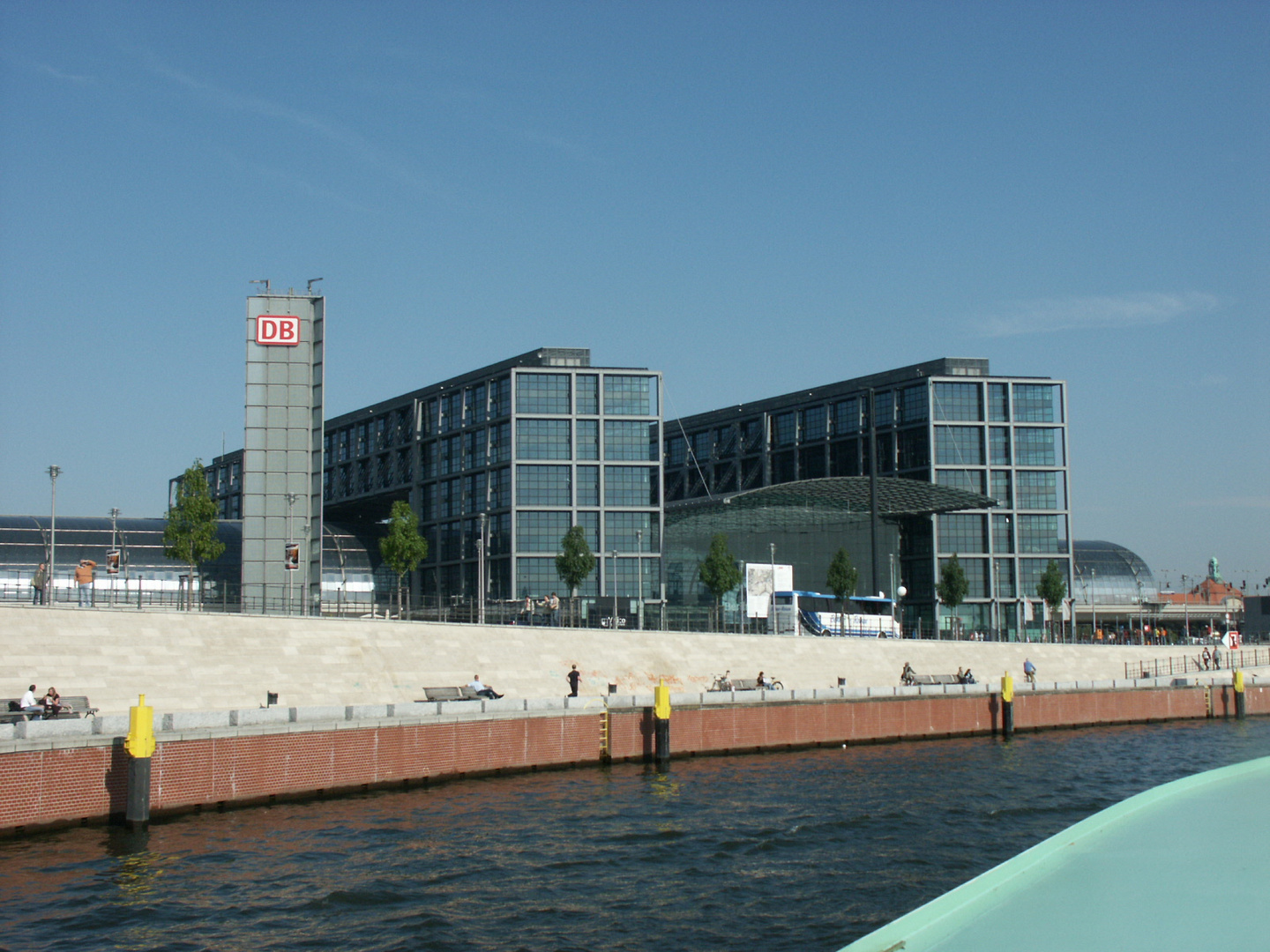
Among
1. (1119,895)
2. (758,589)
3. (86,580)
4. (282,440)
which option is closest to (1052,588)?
(758,589)

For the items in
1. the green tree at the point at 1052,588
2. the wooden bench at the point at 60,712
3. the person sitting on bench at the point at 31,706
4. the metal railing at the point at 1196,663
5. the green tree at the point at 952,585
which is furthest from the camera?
the green tree at the point at 1052,588

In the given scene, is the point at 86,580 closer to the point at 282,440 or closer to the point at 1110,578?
the point at 282,440

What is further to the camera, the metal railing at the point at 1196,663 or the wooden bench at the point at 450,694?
the metal railing at the point at 1196,663

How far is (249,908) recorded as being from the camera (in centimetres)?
→ 1894

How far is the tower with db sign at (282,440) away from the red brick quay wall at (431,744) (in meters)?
21.5

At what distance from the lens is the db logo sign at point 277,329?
5522 cm

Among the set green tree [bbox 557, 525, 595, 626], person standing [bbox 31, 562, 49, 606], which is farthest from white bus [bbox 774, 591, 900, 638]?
person standing [bbox 31, 562, 49, 606]

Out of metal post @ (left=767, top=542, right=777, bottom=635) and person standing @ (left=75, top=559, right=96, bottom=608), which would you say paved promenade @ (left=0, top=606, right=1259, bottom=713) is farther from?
metal post @ (left=767, top=542, right=777, bottom=635)

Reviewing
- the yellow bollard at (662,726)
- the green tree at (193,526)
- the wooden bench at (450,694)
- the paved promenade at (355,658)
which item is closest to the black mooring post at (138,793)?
the paved promenade at (355,658)

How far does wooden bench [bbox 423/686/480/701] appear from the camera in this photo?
39938 mm

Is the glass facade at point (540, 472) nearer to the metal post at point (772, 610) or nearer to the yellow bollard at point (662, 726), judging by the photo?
the metal post at point (772, 610)

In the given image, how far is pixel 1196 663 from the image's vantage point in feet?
248

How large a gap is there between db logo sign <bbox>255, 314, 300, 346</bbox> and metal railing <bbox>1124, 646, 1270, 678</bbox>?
170ft

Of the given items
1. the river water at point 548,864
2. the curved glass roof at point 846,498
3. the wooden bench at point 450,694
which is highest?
the curved glass roof at point 846,498
